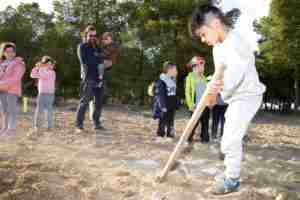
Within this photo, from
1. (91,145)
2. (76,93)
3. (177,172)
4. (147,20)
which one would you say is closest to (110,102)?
(76,93)

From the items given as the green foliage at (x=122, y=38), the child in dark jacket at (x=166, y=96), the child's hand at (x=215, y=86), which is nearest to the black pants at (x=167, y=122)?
the child in dark jacket at (x=166, y=96)

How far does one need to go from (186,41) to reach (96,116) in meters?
13.3

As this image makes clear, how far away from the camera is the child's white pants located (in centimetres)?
339

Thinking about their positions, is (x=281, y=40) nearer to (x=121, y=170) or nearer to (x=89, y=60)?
(x=89, y=60)

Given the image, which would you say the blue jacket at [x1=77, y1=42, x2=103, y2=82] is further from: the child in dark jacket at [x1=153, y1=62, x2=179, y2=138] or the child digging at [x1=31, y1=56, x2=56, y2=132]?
the child in dark jacket at [x1=153, y1=62, x2=179, y2=138]

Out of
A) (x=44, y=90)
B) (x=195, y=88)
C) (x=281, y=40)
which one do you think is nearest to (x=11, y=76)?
(x=44, y=90)

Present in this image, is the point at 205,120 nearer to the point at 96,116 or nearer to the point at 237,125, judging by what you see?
the point at 96,116

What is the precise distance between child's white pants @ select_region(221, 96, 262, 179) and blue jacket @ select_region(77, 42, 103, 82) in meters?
4.14

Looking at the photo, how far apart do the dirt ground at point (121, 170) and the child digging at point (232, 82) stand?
35cm

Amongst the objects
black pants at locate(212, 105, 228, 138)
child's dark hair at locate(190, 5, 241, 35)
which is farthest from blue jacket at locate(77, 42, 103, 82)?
child's dark hair at locate(190, 5, 241, 35)

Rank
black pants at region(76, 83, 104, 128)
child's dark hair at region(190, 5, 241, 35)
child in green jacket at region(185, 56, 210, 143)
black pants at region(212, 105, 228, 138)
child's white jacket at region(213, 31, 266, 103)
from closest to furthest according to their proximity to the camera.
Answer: child's white jacket at region(213, 31, 266, 103), child's dark hair at region(190, 5, 241, 35), child in green jacket at region(185, 56, 210, 143), black pants at region(76, 83, 104, 128), black pants at region(212, 105, 228, 138)

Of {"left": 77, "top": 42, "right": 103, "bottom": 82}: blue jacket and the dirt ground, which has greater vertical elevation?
{"left": 77, "top": 42, "right": 103, "bottom": 82}: blue jacket

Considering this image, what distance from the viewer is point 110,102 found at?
22578mm

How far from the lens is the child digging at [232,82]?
3320mm
